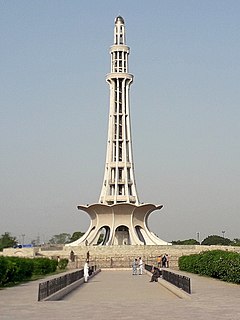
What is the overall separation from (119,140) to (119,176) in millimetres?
3676

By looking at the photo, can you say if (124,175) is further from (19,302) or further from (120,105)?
(19,302)

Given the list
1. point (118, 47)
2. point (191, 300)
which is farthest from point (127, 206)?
point (191, 300)

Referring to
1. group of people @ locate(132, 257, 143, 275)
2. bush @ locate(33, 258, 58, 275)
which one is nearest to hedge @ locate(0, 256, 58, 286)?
bush @ locate(33, 258, 58, 275)

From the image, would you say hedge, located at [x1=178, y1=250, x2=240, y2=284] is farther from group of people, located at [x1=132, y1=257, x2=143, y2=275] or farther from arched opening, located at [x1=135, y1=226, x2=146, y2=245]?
arched opening, located at [x1=135, y1=226, x2=146, y2=245]

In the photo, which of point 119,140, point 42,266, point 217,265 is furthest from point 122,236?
point 217,265

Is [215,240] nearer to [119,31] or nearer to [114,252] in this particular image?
[119,31]

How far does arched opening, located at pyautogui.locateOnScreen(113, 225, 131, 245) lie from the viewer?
57594mm

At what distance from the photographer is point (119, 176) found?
56281mm

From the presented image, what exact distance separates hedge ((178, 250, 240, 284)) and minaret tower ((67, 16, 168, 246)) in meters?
27.1

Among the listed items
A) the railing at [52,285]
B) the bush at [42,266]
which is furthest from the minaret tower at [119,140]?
the railing at [52,285]

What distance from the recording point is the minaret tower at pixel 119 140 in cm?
5512

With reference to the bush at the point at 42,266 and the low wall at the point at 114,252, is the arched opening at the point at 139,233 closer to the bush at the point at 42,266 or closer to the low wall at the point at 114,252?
the low wall at the point at 114,252

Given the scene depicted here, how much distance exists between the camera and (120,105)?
55.8 m

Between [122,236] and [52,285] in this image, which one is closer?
[52,285]
